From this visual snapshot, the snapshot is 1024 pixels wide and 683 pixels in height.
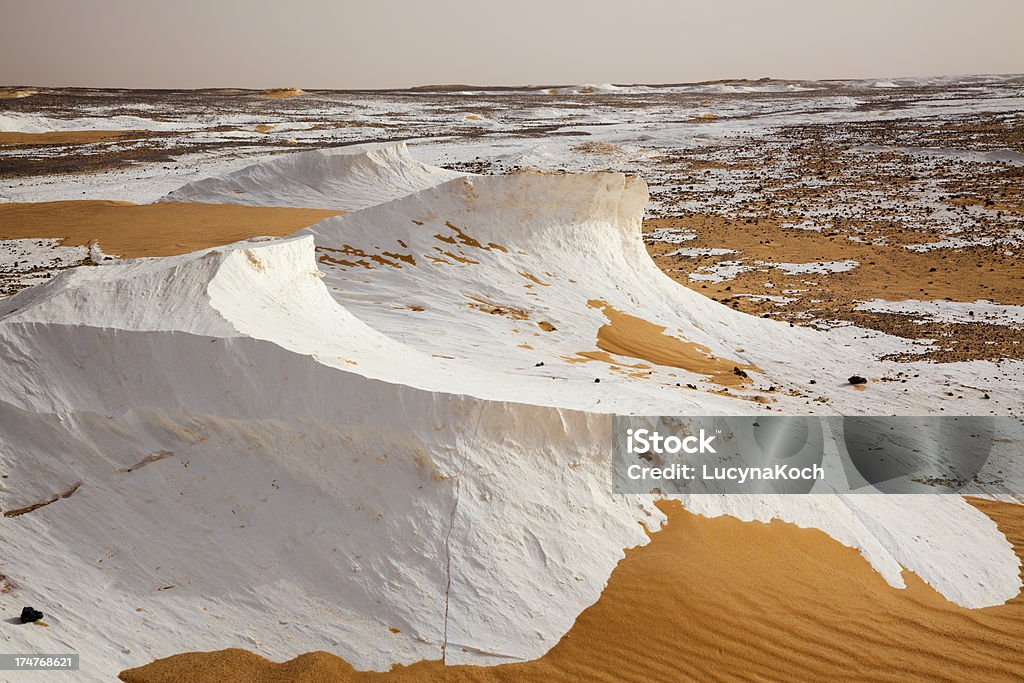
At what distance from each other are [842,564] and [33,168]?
30.7m

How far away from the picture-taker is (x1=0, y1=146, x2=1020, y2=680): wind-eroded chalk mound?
13.3ft

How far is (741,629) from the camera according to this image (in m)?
4.48

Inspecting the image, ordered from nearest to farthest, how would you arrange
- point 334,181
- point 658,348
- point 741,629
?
1. point 741,629
2. point 658,348
3. point 334,181

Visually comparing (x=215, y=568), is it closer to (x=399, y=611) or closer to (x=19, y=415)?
(x=399, y=611)

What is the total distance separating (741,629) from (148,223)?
1571 centimetres

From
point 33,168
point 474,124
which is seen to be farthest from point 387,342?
point 474,124

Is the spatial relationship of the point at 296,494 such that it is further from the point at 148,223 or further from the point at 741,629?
the point at 148,223

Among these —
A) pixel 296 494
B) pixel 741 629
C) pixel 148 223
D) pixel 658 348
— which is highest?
pixel 148 223

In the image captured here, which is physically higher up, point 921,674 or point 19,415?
point 19,415

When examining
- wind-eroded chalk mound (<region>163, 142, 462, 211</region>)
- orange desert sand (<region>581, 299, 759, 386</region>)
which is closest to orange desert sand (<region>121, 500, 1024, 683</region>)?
orange desert sand (<region>581, 299, 759, 386</region>)

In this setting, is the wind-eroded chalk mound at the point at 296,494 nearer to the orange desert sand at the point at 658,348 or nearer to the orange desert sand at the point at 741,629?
the orange desert sand at the point at 741,629

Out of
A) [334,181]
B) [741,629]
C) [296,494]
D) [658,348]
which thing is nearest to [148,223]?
[334,181]

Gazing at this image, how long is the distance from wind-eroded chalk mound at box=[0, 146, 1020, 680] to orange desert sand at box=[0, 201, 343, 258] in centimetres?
888

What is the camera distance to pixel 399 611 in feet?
13.8
